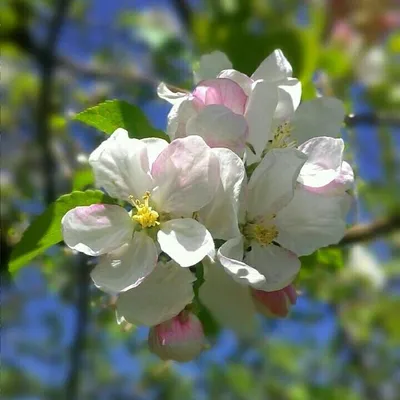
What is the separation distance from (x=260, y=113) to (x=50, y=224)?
0.24 metres

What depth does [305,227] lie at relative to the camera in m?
0.68

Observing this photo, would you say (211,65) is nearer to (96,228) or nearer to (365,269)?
(96,228)

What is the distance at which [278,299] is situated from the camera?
Answer: 708 mm

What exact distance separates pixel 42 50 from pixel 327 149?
5.15 feet

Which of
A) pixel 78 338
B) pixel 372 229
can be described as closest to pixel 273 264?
pixel 372 229

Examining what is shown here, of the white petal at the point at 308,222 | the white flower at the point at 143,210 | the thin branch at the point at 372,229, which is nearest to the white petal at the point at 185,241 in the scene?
the white flower at the point at 143,210

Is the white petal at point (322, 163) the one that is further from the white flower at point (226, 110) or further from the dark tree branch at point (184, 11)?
the dark tree branch at point (184, 11)

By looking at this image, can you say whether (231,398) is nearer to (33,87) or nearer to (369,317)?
(369,317)

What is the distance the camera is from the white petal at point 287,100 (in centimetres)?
71

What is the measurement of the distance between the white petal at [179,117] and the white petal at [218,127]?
0.01 metres

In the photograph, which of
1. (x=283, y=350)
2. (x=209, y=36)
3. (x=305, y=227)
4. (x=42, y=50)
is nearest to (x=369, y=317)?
(x=283, y=350)

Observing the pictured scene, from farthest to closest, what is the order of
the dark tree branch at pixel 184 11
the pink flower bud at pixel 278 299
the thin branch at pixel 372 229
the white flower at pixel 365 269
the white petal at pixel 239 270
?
the white flower at pixel 365 269 < the dark tree branch at pixel 184 11 < the thin branch at pixel 372 229 < the pink flower bud at pixel 278 299 < the white petal at pixel 239 270

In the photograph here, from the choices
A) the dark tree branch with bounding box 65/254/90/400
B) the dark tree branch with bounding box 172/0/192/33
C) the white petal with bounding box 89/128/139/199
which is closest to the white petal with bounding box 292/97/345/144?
the white petal with bounding box 89/128/139/199

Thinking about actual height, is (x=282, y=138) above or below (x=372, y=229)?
above
